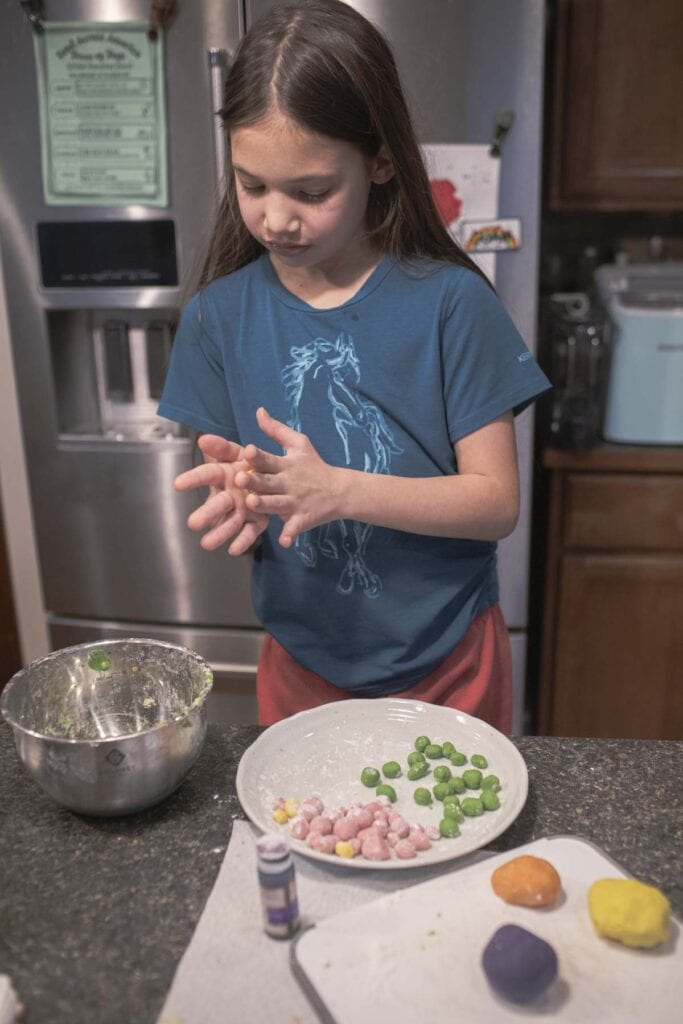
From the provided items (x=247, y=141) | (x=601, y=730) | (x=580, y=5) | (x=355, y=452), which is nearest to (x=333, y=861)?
(x=355, y=452)

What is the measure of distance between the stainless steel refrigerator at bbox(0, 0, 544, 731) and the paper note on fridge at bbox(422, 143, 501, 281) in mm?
19

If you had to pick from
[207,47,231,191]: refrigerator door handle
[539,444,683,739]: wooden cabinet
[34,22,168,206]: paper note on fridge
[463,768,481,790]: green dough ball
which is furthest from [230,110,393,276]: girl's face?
[539,444,683,739]: wooden cabinet

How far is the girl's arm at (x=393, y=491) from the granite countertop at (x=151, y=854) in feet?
0.83

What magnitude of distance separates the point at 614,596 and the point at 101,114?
150 centimetres

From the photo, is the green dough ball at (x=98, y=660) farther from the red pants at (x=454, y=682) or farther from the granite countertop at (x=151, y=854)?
the red pants at (x=454, y=682)

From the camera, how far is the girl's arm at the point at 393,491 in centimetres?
85

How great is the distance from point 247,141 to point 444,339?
1.02 ft

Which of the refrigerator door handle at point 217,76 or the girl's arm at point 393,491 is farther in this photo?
the refrigerator door handle at point 217,76

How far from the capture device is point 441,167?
1756 millimetres

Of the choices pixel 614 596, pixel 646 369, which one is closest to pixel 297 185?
pixel 646 369

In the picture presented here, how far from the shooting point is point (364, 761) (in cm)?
90

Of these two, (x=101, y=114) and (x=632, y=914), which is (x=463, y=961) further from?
(x=101, y=114)

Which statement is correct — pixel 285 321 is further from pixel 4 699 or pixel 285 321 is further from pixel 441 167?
pixel 441 167

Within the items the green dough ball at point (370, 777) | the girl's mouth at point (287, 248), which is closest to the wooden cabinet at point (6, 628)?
the girl's mouth at point (287, 248)
